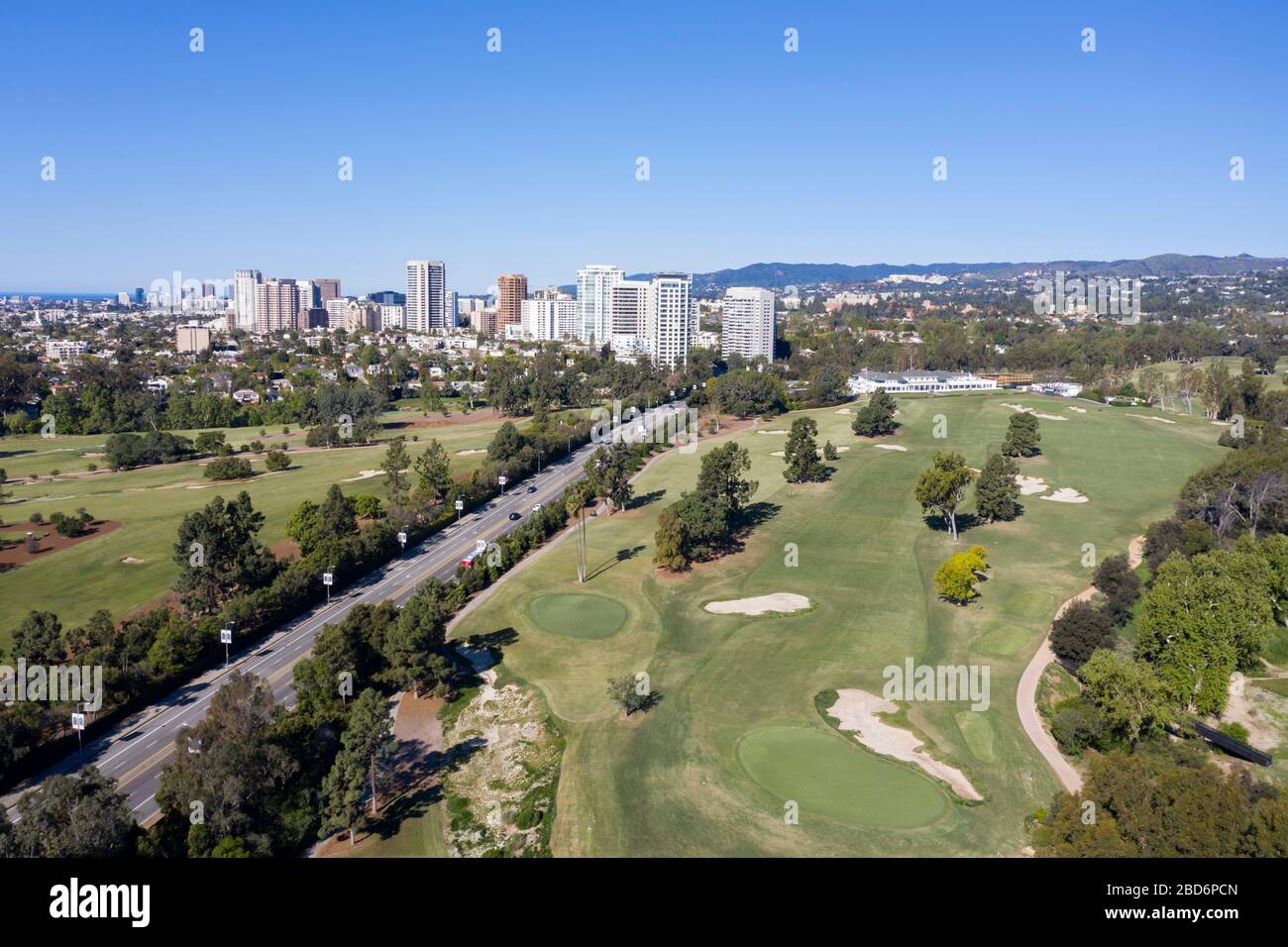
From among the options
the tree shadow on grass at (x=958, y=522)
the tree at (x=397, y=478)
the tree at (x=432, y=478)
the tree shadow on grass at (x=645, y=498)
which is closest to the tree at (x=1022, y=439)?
the tree shadow on grass at (x=958, y=522)

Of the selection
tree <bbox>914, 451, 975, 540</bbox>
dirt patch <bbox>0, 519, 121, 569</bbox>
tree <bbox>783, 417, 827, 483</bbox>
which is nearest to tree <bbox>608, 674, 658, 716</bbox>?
tree <bbox>914, 451, 975, 540</bbox>

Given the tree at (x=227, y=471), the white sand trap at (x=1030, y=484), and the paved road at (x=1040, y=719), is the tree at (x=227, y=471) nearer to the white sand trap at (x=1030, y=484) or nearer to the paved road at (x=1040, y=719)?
the paved road at (x=1040, y=719)

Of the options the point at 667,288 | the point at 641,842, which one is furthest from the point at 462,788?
the point at 667,288

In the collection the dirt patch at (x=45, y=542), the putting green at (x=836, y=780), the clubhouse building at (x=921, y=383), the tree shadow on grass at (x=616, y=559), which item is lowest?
the putting green at (x=836, y=780)

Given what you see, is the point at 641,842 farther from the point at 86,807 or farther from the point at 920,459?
the point at 920,459

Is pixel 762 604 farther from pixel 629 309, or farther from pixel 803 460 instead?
pixel 629 309

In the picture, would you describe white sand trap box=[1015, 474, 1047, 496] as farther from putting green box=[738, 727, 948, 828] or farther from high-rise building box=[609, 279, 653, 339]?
high-rise building box=[609, 279, 653, 339]
